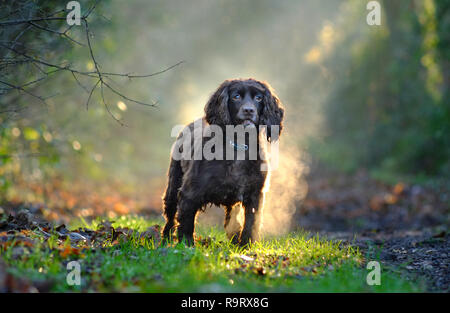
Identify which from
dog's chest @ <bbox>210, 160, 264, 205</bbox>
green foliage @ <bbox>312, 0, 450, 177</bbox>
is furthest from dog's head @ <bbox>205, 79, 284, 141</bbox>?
green foliage @ <bbox>312, 0, 450, 177</bbox>

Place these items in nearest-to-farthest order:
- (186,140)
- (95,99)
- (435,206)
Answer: (186,140)
(435,206)
(95,99)

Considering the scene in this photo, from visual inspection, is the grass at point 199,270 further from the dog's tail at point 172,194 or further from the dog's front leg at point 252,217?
the dog's tail at point 172,194

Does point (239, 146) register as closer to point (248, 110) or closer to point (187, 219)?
point (248, 110)

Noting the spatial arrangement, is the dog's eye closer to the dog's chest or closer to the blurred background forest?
the dog's chest

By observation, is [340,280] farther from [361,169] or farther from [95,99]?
[361,169]

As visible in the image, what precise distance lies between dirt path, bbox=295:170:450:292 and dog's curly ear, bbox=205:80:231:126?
86.9 inches

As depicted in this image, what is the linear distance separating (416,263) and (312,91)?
24516 mm

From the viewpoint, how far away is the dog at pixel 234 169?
5.31 meters

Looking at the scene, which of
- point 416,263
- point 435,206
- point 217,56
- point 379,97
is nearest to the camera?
point 416,263

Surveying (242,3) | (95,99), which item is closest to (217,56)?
(242,3)

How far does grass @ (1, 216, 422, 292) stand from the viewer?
3.51 meters

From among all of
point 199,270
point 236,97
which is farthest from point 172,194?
point 199,270

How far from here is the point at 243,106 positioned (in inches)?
214
